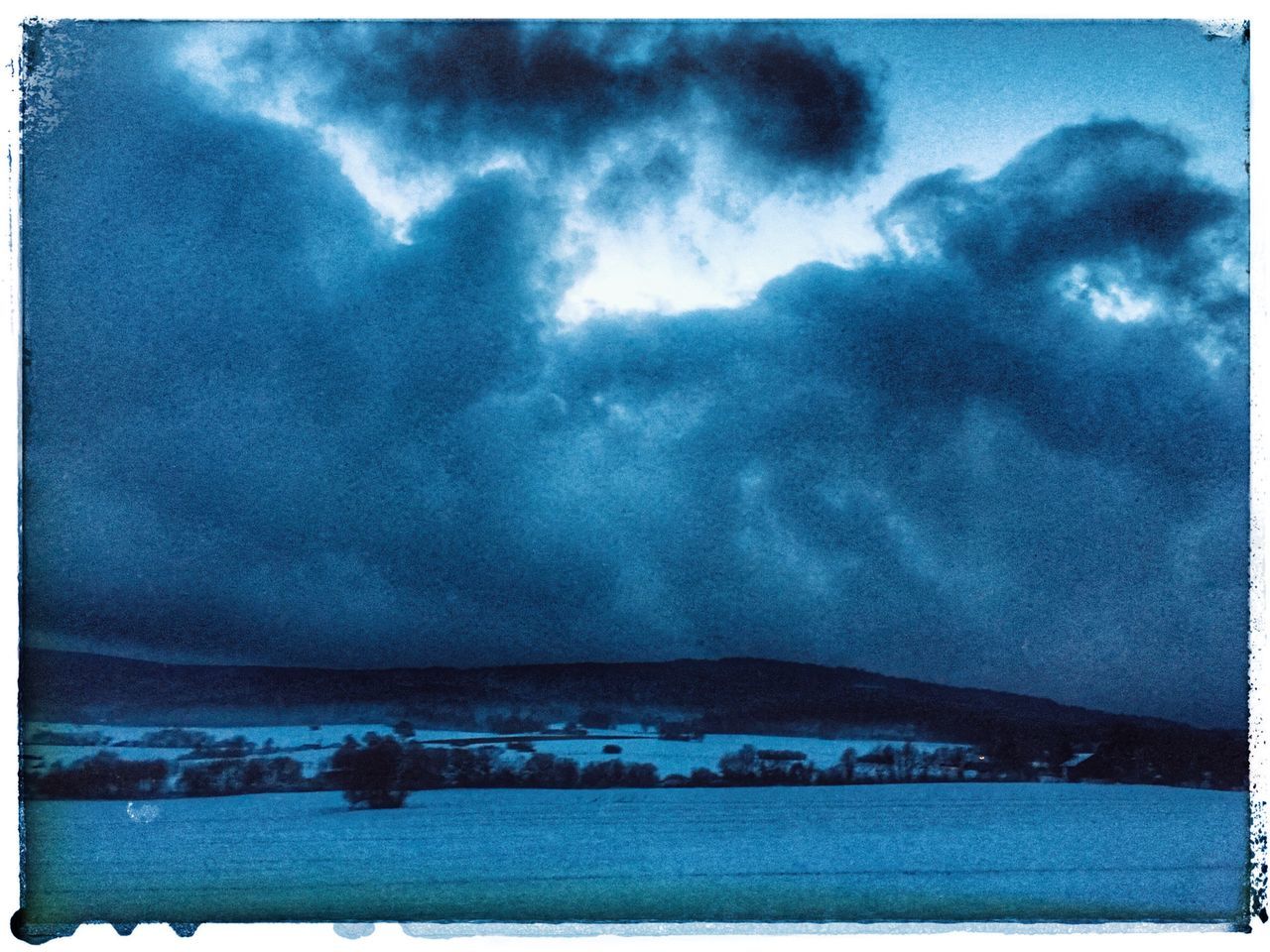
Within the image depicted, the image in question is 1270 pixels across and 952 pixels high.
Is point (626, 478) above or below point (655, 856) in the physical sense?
above

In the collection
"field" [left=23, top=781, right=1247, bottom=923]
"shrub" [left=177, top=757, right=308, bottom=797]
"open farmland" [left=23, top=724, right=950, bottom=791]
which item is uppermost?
"open farmland" [left=23, top=724, right=950, bottom=791]

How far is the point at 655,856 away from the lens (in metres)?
2.60

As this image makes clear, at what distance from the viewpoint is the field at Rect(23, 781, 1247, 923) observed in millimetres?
2588

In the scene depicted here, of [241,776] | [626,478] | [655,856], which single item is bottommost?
[655,856]

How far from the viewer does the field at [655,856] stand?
102 inches

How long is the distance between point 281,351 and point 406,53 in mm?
747

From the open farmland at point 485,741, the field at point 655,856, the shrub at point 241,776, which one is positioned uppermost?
the open farmland at point 485,741

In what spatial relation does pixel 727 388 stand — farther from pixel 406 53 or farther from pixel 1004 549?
pixel 406 53

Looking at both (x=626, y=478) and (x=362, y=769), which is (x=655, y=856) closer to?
(x=362, y=769)

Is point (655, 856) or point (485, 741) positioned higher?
point (485, 741)

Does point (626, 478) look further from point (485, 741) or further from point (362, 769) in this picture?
point (362, 769)

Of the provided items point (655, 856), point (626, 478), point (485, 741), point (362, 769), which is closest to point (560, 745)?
point (485, 741)

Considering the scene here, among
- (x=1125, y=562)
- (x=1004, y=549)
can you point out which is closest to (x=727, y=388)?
(x=1004, y=549)

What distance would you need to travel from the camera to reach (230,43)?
263 cm
